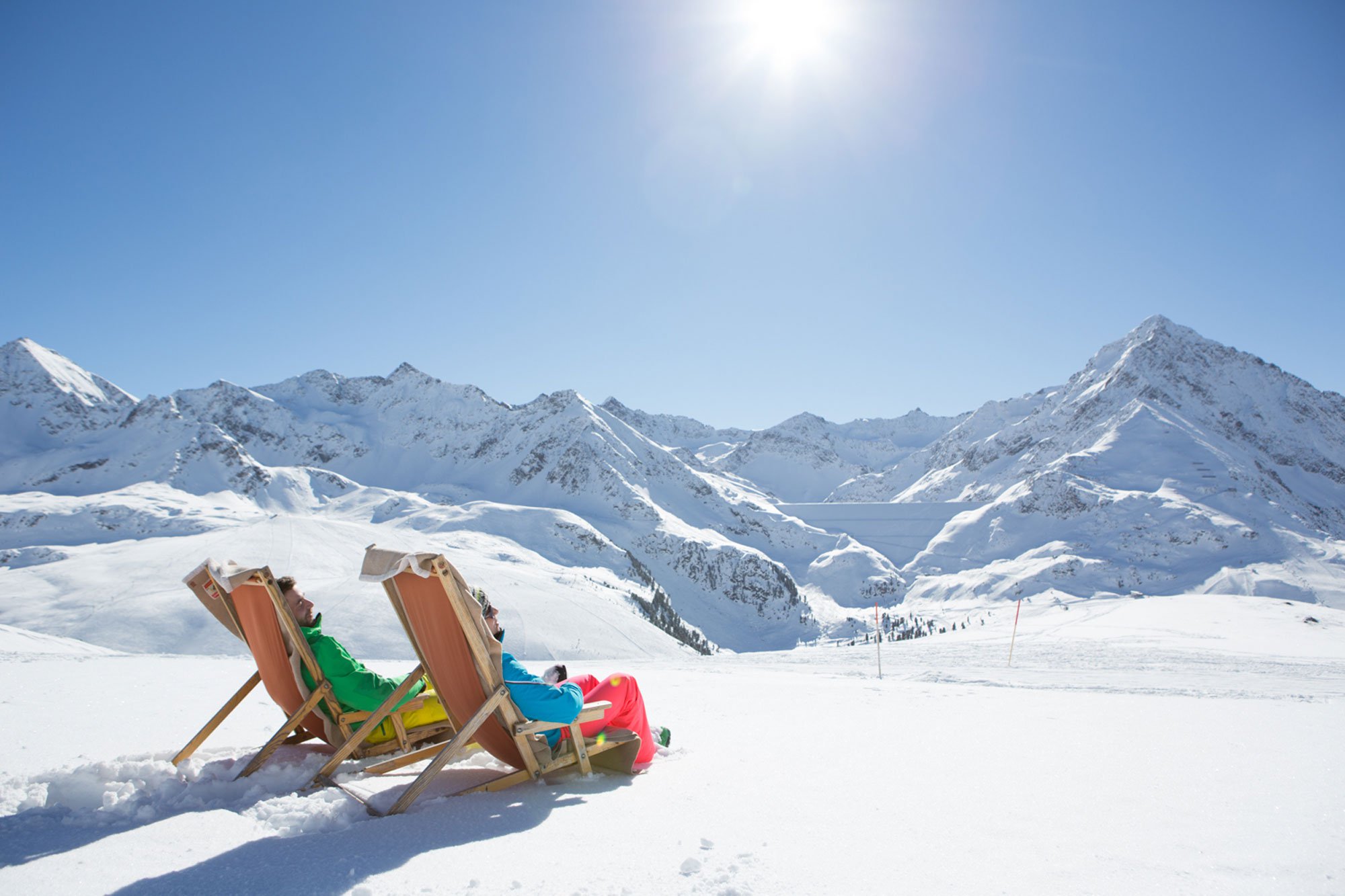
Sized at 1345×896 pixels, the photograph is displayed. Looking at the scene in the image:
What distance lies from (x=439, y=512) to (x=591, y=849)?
115 metres

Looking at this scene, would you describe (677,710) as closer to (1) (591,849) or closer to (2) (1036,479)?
(1) (591,849)

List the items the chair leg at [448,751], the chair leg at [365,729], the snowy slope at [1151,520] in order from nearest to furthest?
the chair leg at [448,751] → the chair leg at [365,729] → the snowy slope at [1151,520]

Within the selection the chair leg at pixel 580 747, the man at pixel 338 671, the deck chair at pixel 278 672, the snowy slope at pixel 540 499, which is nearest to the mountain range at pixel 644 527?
the snowy slope at pixel 540 499

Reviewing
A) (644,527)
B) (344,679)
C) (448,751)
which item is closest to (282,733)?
(344,679)

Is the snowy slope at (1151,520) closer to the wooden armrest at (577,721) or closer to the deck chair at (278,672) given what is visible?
the wooden armrest at (577,721)

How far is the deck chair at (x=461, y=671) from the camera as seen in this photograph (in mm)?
4199

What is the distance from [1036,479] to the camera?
153m

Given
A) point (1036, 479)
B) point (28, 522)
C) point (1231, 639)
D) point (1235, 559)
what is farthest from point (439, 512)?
point (1235, 559)

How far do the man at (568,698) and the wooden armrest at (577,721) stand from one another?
4cm

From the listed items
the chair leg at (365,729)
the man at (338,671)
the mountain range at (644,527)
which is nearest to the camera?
the chair leg at (365,729)

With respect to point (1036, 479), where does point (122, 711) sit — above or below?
below

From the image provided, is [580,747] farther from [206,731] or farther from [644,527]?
[644,527]

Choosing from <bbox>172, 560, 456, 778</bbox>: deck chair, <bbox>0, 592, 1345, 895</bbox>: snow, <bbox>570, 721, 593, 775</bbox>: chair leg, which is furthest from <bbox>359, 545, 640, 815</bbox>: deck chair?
<bbox>172, 560, 456, 778</bbox>: deck chair

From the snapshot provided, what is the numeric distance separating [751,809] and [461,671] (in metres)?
2.20
